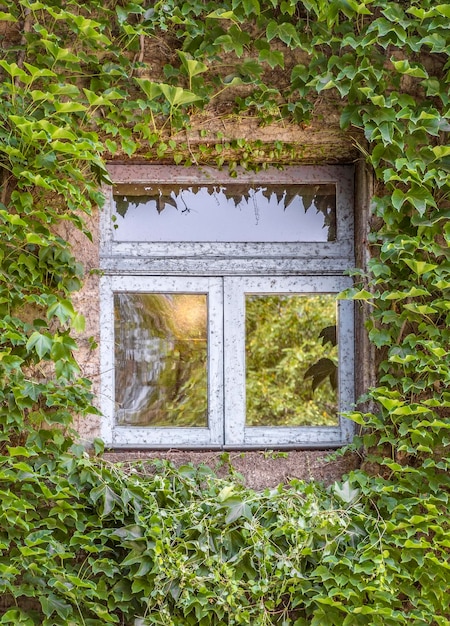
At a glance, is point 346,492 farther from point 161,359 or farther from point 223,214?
point 223,214

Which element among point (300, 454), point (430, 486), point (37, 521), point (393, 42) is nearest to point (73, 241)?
point (37, 521)

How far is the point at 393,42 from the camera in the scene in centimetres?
247

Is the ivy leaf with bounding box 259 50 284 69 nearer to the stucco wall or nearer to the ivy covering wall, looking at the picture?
the ivy covering wall

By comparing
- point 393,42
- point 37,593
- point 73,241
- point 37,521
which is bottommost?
point 37,593

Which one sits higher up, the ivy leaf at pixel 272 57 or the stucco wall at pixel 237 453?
the ivy leaf at pixel 272 57

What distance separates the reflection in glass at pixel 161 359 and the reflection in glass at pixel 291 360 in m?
0.21

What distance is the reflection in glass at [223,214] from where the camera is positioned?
2732 millimetres

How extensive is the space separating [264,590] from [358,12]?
2.08 metres

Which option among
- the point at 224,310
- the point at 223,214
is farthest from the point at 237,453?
the point at 223,214

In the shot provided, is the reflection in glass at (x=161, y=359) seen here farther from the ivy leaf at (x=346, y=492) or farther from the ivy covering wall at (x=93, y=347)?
the ivy leaf at (x=346, y=492)

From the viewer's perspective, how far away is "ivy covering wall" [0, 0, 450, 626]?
2373 mm

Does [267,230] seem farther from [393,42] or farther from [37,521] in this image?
[37,521]

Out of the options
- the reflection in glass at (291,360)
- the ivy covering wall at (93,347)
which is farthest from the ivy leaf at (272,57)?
the reflection in glass at (291,360)

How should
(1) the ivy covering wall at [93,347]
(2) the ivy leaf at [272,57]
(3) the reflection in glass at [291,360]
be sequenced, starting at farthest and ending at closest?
(3) the reflection in glass at [291,360], (2) the ivy leaf at [272,57], (1) the ivy covering wall at [93,347]
